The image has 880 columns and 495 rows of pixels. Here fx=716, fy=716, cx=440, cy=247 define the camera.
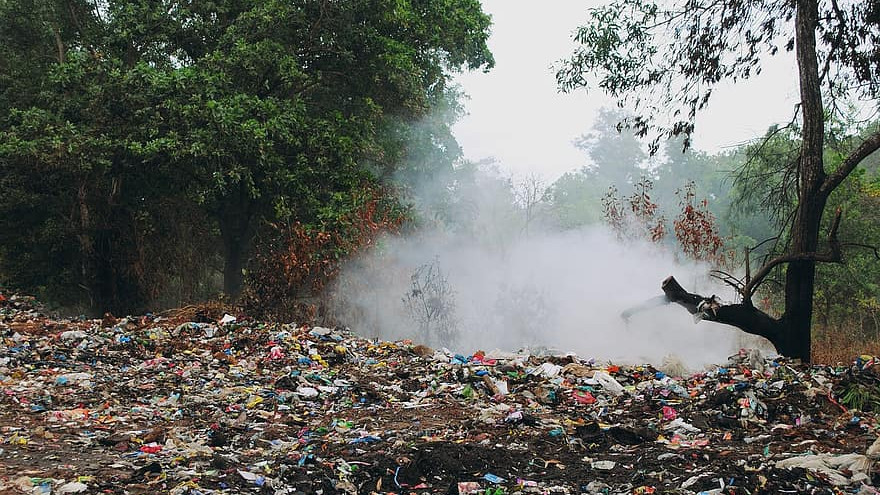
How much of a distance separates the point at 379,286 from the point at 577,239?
4.63 meters

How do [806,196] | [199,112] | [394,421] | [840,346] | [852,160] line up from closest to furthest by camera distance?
[394,421]
[852,160]
[806,196]
[840,346]
[199,112]

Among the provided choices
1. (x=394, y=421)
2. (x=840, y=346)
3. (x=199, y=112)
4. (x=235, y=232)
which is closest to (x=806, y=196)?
(x=840, y=346)

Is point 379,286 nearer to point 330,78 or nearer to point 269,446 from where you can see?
point 330,78

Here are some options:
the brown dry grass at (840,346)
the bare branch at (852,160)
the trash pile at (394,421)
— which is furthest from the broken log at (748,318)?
the bare branch at (852,160)

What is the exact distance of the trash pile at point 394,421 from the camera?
11.1ft

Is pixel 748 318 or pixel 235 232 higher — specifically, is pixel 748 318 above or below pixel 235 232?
below

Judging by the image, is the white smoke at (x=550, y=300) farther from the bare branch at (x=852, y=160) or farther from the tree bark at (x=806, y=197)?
the bare branch at (x=852, y=160)

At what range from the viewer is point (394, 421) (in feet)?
16.1

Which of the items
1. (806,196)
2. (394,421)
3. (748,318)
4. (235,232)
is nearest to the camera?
(394,421)

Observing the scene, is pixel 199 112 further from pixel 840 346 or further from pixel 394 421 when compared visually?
pixel 840 346

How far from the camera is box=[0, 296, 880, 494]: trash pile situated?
11.1ft

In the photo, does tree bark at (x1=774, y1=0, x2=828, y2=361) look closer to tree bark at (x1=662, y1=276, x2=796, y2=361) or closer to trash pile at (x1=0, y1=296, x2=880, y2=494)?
tree bark at (x1=662, y1=276, x2=796, y2=361)

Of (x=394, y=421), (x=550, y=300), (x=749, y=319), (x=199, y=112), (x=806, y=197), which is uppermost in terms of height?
(x=199, y=112)

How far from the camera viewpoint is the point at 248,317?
8.91 m
